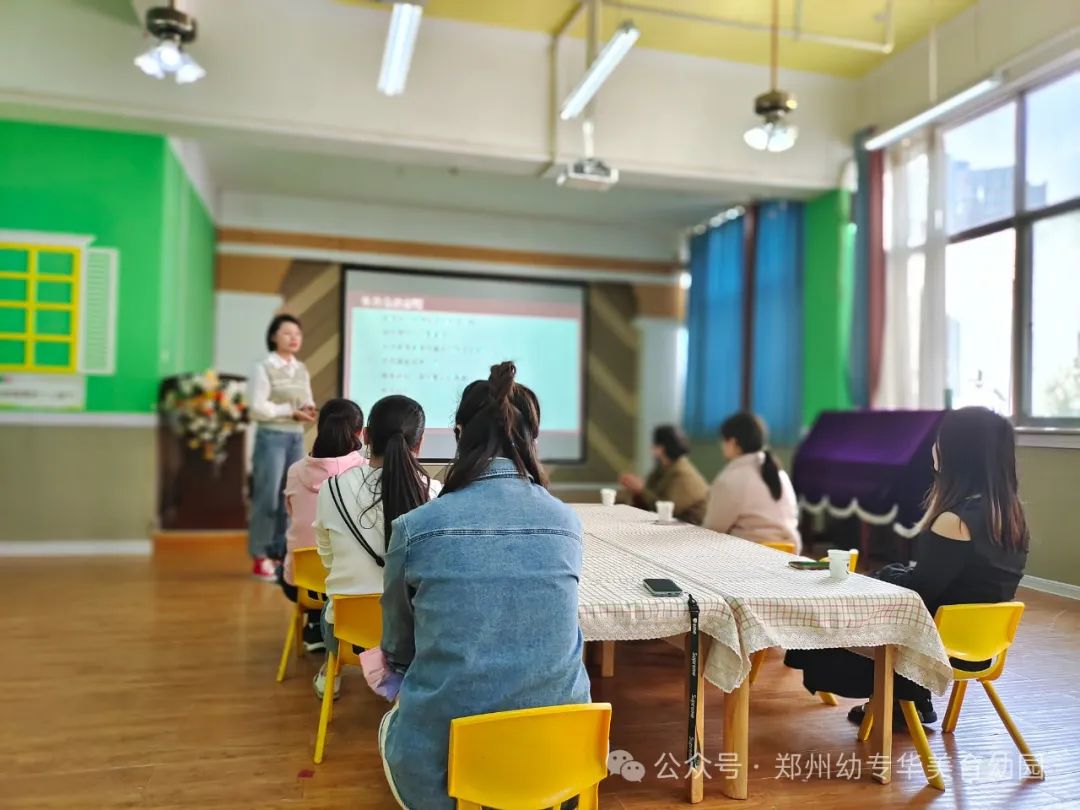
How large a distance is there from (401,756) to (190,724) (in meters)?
1.40

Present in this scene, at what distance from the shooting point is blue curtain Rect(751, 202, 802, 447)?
6504 millimetres

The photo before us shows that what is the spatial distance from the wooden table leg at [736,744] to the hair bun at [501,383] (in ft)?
3.36

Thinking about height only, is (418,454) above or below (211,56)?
below

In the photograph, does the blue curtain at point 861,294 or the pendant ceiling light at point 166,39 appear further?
the blue curtain at point 861,294

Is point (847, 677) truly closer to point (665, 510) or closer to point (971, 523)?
point (971, 523)

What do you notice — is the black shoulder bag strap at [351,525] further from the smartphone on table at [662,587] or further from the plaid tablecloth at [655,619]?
the smartphone on table at [662,587]

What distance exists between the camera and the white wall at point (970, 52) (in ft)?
14.5

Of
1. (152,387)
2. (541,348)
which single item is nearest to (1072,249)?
(541,348)

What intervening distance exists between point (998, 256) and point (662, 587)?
414cm

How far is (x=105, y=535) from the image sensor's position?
5281 millimetres

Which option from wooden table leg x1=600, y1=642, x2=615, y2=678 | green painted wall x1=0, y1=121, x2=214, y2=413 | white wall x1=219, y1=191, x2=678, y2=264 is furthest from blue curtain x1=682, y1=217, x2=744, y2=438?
green painted wall x1=0, y1=121, x2=214, y2=413

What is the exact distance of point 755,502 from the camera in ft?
9.87

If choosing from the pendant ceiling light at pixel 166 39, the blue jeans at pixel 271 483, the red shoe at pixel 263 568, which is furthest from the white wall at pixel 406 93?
the red shoe at pixel 263 568

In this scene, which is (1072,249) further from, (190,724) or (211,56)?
(211,56)
